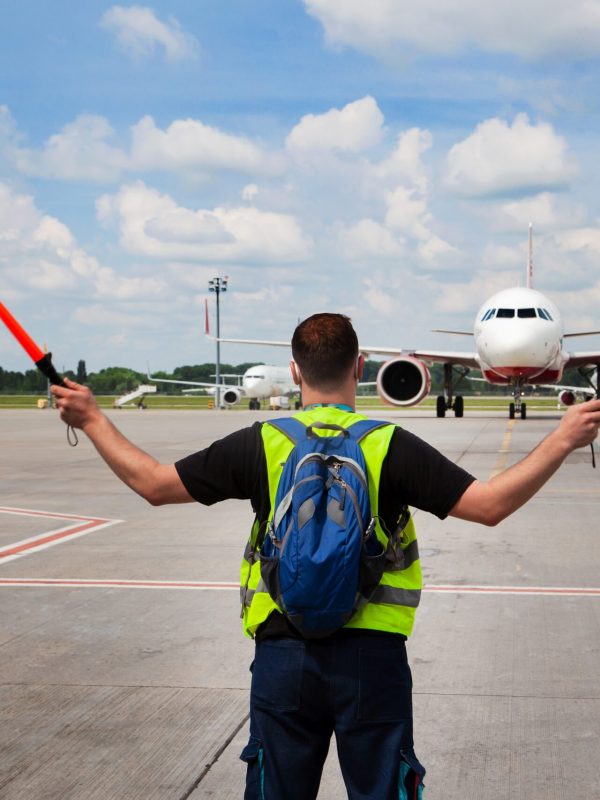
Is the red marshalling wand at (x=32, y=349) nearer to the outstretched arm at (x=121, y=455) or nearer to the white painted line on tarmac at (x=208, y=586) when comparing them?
the outstretched arm at (x=121, y=455)

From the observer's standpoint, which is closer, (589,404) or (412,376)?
(589,404)

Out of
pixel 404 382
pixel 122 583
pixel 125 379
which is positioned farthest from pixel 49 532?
pixel 125 379

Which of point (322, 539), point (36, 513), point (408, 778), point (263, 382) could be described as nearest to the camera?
point (322, 539)

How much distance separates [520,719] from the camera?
15.0 feet

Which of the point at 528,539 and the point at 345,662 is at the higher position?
the point at 345,662

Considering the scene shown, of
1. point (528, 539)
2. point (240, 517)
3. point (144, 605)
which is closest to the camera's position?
point (144, 605)

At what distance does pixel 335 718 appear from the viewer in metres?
2.66

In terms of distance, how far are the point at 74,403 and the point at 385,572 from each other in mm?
943

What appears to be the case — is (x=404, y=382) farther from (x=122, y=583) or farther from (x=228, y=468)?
(x=228, y=468)

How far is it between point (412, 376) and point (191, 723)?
28760 mm

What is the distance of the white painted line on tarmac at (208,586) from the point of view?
7.25 metres

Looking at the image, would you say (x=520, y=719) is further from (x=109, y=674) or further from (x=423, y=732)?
(x=109, y=674)

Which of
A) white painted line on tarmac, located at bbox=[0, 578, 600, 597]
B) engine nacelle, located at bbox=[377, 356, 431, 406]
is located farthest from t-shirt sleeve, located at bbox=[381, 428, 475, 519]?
engine nacelle, located at bbox=[377, 356, 431, 406]

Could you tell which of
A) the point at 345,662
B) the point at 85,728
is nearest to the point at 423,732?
the point at 85,728
